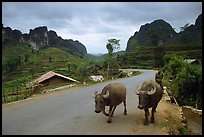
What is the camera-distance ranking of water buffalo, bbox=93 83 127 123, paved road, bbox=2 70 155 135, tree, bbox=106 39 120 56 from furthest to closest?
tree, bbox=106 39 120 56
water buffalo, bbox=93 83 127 123
paved road, bbox=2 70 155 135

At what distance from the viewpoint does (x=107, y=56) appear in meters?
46.7

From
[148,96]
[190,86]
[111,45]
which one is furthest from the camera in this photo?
[111,45]

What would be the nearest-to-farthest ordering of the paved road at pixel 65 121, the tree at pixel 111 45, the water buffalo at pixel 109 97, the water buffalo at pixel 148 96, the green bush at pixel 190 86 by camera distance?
the paved road at pixel 65 121 < the water buffalo at pixel 148 96 < the water buffalo at pixel 109 97 < the green bush at pixel 190 86 < the tree at pixel 111 45

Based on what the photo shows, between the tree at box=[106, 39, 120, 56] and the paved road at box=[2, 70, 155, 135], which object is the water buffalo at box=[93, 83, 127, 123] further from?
the tree at box=[106, 39, 120, 56]

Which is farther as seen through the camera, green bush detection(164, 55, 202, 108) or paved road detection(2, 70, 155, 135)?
green bush detection(164, 55, 202, 108)

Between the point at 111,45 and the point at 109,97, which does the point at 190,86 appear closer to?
the point at 109,97

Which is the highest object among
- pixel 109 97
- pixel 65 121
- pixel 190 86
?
pixel 109 97

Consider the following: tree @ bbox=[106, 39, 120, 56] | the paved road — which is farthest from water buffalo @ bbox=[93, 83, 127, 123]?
tree @ bbox=[106, 39, 120, 56]

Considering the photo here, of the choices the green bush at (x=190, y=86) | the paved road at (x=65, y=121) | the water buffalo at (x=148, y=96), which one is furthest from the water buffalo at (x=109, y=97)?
the green bush at (x=190, y=86)

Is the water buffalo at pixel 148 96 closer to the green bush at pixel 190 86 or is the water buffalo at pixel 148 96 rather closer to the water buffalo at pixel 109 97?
the water buffalo at pixel 109 97

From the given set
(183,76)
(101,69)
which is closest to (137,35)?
(101,69)

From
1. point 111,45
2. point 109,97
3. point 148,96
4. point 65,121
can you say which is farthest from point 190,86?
point 111,45

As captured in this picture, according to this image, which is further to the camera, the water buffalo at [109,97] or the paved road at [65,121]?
the water buffalo at [109,97]

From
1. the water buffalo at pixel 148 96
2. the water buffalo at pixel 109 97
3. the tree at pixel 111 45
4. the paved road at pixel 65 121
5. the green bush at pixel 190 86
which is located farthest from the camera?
the tree at pixel 111 45
